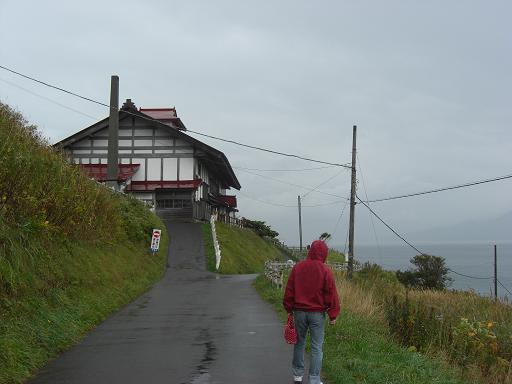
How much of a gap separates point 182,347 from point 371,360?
116 inches

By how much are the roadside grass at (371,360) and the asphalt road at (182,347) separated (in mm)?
669

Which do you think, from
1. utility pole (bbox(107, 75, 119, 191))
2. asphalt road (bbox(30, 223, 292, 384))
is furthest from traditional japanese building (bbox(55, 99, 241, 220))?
asphalt road (bbox(30, 223, 292, 384))

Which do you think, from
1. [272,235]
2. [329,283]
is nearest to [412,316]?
[329,283]

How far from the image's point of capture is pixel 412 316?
1047cm

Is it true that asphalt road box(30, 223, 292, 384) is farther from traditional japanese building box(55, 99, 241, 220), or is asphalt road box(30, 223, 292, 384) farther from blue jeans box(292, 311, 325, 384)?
traditional japanese building box(55, 99, 241, 220)

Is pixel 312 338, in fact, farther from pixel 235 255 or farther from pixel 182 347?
pixel 235 255

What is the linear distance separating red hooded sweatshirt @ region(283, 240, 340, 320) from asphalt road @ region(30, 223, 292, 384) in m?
1.11

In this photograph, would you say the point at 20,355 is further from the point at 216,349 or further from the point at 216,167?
the point at 216,167

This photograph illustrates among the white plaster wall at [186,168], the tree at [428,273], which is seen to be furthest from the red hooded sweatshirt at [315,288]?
the white plaster wall at [186,168]

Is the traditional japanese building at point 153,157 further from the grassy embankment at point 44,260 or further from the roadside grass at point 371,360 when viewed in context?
the roadside grass at point 371,360

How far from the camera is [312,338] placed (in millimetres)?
6320

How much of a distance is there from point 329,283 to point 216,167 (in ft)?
135

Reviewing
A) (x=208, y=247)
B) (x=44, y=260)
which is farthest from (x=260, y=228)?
(x=44, y=260)

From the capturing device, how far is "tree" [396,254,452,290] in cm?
3394
